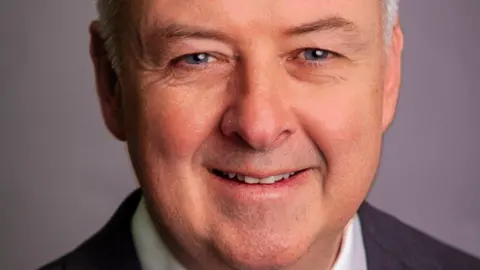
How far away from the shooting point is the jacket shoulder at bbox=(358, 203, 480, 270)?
1948 millimetres

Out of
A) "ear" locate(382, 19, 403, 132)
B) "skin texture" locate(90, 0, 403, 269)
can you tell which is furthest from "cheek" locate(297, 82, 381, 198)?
"ear" locate(382, 19, 403, 132)

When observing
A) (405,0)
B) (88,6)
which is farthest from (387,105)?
(88,6)

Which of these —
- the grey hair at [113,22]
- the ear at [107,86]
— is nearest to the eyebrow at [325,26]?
the grey hair at [113,22]

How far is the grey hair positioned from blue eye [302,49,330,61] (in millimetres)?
131

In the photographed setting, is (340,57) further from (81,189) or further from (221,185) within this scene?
(81,189)

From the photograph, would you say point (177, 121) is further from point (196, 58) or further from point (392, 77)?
point (392, 77)

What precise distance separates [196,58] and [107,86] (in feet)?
0.82

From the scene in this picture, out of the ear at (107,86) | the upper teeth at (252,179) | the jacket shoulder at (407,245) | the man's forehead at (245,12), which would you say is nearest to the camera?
the man's forehead at (245,12)

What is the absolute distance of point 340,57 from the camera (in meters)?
1.60

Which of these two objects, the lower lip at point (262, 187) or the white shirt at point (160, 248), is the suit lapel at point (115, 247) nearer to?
the white shirt at point (160, 248)

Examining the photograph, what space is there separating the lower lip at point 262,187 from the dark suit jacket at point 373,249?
0.98 feet

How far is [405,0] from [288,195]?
99 centimetres

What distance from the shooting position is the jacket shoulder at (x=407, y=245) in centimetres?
195

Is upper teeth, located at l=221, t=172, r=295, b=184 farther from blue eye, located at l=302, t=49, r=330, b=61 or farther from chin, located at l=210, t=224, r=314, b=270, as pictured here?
blue eye, located at l=302, t=49, r=330, b=61
